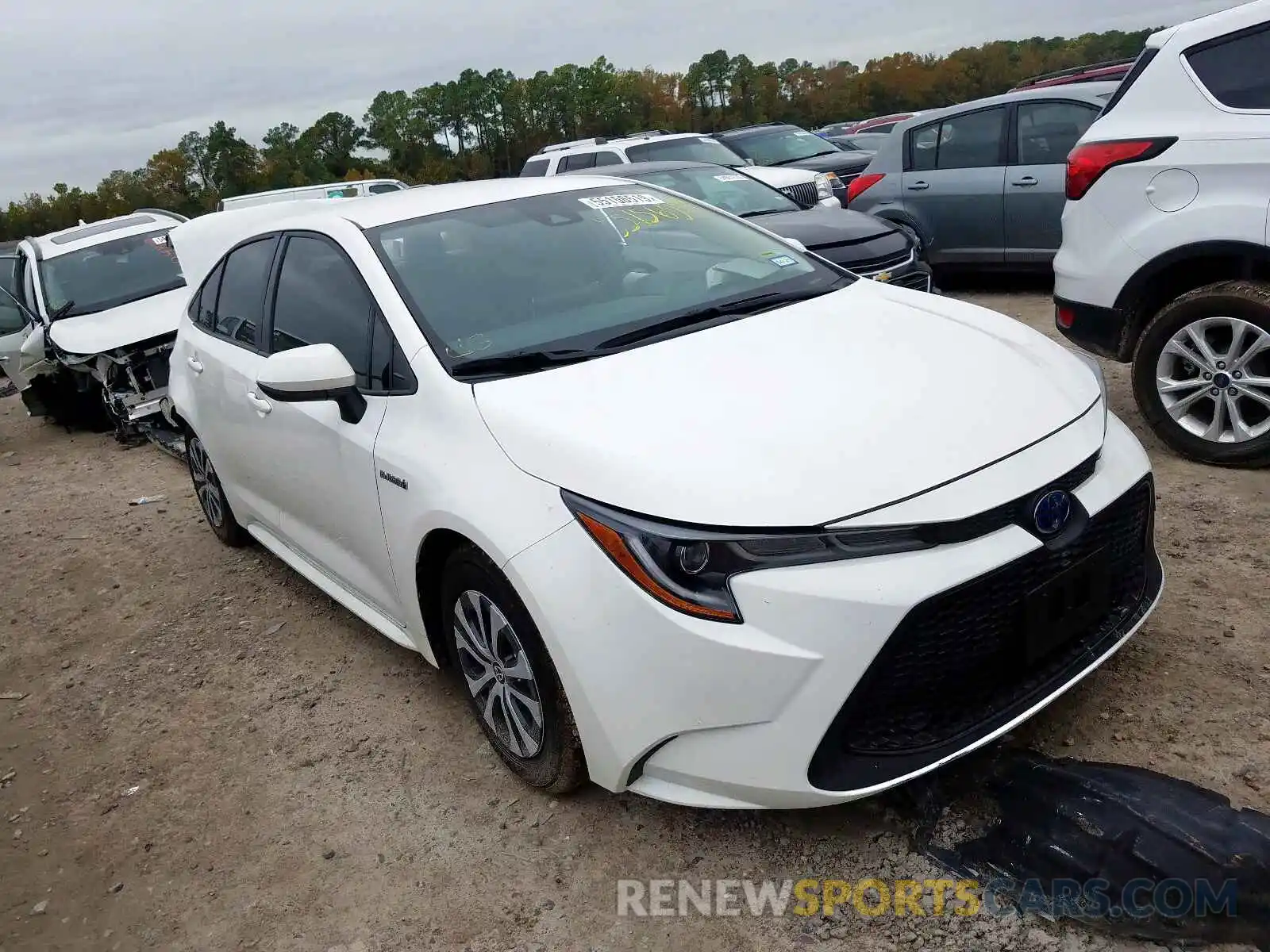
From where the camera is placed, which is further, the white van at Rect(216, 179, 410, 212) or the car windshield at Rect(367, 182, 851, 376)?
the white van at Rect(216, 179, 410, 212)

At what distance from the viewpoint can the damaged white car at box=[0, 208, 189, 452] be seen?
316 inches

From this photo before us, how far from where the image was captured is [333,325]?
11.2ft

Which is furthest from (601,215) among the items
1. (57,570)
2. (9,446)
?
(9,446)

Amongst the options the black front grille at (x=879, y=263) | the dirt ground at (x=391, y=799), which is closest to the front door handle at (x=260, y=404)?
the dirt ground at (x=391, y=799)

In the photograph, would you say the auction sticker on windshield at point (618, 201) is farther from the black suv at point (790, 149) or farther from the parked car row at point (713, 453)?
the black suv at point (790, 149)

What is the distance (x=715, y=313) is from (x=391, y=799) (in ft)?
5.89

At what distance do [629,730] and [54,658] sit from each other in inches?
130

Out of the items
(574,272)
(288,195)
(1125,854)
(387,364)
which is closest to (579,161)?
(288,195)

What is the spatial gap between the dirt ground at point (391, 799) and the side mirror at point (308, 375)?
1161 millimetres

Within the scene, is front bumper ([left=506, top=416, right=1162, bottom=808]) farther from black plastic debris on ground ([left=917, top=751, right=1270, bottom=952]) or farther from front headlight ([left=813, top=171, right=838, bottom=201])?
front headlight ([left=813, top=171, right=838, bottom=201])

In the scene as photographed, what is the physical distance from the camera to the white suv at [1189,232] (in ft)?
13.2

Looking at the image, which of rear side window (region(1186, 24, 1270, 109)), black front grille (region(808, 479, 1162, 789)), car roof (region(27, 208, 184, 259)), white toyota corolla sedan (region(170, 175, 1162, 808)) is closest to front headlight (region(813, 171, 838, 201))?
rear side window (region(1186, 24, 1270, 109))

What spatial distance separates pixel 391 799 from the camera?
9.90ft

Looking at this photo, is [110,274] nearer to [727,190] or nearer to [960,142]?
[727,190]
